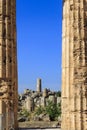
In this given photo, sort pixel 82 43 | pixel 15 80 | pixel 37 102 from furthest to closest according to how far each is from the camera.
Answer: pixel 37 102
pixel 15 80
pixel 82 43

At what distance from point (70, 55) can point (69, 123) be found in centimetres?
380

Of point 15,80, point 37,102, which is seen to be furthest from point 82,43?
point 37,102

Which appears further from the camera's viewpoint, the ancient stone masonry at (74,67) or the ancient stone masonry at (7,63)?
the ancient stone masonry at (7,63)

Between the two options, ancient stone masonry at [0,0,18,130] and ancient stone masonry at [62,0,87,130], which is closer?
ancient stone masonry at [62,0,87,130]

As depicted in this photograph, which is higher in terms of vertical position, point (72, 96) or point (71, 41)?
point (71, 41)

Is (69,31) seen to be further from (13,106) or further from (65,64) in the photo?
(13,106)

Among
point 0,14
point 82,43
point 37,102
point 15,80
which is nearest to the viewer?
point 82,43

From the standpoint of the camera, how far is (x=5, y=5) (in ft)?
89.5

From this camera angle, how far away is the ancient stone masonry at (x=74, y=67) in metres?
24.1

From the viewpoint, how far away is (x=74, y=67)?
24.7 meters

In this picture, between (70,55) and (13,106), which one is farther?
(13,106)

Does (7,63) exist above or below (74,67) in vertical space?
above

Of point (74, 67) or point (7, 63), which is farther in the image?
point (7, 63)

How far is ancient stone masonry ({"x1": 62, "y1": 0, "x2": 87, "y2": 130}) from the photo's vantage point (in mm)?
24062
